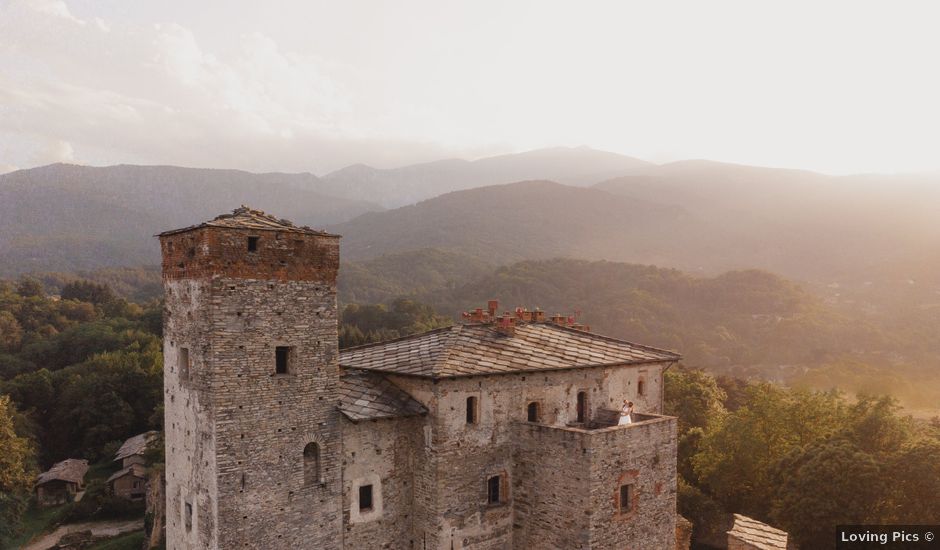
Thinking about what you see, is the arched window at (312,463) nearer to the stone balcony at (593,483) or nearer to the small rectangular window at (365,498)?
the small rectangular window at (365,498)

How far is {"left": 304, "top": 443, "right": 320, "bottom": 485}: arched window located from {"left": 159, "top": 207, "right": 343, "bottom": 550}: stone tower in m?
0.04

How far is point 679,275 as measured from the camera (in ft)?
407

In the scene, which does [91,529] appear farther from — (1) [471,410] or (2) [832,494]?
(2) [832,494]

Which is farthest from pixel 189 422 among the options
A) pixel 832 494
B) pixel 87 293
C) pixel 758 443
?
pixel 87 293

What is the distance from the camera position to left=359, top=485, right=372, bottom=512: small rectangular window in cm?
2012

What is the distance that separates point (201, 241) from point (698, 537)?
30.9m

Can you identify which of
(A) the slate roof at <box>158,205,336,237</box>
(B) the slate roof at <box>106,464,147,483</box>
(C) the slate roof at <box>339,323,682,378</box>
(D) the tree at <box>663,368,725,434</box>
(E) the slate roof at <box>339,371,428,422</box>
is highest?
(A) the slate roof at <box>158,205,336,237</box>

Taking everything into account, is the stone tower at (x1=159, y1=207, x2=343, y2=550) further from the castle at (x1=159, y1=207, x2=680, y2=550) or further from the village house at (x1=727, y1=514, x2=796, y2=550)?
the village house at (x1=727, y1=514, x2=796, y2=550)

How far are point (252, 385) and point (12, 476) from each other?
39.3 meters

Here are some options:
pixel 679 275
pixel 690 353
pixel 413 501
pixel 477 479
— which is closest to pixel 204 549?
pixel 413 501

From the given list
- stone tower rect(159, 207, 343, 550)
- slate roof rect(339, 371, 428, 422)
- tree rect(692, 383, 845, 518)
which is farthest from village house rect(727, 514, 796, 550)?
stone tower rect(159, 207, 343, 550)

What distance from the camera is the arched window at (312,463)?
19.0 meters

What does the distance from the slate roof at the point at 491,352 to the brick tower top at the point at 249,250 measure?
468 centimetres

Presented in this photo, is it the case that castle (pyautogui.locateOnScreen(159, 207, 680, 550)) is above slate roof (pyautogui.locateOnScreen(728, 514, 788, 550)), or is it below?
above
